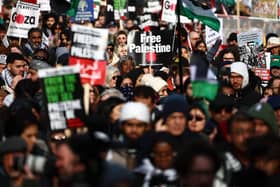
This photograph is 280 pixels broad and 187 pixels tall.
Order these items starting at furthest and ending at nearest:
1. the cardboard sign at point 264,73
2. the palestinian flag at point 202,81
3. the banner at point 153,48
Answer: the cardboard sign at point 264,73
the banner at point 153,48
the palestinian flag at point 202,81

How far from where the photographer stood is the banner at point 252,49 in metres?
20.5

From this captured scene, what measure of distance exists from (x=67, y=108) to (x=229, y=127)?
1799 mm

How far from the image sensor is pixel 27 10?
20797mm

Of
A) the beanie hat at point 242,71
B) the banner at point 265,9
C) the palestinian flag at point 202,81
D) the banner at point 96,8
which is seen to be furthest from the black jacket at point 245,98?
the banner at point 265,9

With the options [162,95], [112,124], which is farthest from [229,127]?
[162,95]

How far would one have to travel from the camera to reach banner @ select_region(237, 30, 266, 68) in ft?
67.4

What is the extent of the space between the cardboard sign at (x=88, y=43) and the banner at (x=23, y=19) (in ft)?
23.9

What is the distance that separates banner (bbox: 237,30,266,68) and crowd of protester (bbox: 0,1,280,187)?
3.86m

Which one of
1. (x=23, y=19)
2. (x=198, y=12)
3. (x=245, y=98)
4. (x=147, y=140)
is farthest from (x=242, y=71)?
(x=23, y=19)

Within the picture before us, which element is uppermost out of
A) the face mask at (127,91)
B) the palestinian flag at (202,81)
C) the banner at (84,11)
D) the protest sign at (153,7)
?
the banner at (84,11)

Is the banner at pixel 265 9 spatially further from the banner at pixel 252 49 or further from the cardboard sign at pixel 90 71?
the cardboard sign at pixel 90 71

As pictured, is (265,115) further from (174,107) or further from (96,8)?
(96,8)

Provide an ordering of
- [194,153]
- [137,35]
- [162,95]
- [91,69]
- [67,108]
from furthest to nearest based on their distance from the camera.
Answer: [137,35], [162,95], [91,69], [67,108], [194,153]

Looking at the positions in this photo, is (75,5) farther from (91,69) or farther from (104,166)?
(104,166)
